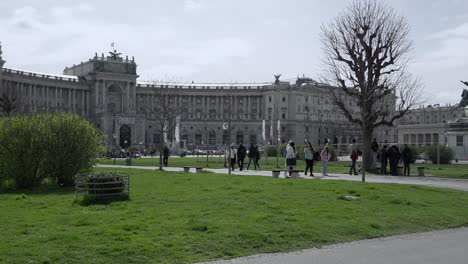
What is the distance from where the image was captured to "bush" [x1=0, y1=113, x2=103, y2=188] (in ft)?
70.0

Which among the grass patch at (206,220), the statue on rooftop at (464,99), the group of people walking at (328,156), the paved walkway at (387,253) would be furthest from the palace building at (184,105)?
the paved walkway at (387,253)

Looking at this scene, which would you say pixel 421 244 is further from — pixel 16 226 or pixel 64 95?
pixel 64 95

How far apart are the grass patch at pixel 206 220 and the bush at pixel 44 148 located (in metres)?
1.51

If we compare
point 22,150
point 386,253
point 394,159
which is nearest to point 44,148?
point 22,150

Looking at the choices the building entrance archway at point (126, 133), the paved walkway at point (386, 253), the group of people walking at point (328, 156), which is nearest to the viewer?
the paved walkway at point (386, 253)

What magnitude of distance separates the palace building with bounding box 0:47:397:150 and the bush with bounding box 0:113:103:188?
9811cm

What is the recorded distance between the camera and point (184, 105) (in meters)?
142

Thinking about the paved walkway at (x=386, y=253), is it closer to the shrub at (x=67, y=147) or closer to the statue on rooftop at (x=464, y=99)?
the shrub at (x=67, y=147)

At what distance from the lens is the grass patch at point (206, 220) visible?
10.4 meters

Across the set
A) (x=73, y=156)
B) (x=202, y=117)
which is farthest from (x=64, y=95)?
(x=73, y=156)

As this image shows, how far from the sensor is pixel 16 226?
12.4 metres

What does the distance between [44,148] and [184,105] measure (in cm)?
12007

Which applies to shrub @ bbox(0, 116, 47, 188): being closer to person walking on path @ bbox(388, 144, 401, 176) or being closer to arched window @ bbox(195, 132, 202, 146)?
person walking on path @ bbox(388, 144, 401, 176)

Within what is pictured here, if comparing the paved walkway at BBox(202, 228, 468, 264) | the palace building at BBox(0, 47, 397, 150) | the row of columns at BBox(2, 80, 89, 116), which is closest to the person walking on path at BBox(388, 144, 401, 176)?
the paved walkway at BBox(202, 228, 468, 264)
